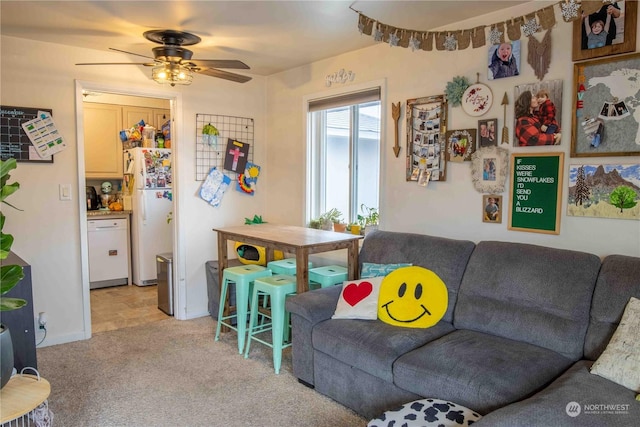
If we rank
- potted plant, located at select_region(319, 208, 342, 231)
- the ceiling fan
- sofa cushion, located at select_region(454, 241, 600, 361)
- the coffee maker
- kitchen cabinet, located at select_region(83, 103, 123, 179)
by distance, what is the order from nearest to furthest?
sofa cushion, located at select_region(454, 241, 600, 361)
the ceiling fan
potted plant, located at select_region(319, 208, 342, 231)
kitchen cabinet, located at select_region(83, 103, 123, 179)
the coffee maker

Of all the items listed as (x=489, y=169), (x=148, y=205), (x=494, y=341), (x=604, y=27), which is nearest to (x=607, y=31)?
(x=604, y=27)

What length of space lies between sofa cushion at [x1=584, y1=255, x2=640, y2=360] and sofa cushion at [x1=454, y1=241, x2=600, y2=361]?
36mm

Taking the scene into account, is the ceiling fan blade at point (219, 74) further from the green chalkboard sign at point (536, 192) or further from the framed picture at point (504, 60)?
the green chalkboard sign at point (536, 192)

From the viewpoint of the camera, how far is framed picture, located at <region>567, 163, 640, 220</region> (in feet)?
7.62

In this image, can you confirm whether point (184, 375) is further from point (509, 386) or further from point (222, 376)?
point (509, 386)

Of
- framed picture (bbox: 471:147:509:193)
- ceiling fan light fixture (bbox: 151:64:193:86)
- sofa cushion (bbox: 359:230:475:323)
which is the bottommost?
sofa cushion (bbox: 359:230:475:323)

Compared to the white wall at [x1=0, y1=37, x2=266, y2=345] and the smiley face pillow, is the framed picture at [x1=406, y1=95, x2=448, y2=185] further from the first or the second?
the white wall at [x1=0, y1=37, x2=266, y2=345]

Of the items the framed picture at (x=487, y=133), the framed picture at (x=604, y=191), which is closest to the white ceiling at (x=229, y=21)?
the framed picture at (x=487, y=133)

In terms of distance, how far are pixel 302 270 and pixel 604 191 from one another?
1.83 meters

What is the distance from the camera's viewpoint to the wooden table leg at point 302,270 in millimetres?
3059

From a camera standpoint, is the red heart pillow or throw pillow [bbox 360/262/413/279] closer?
the red heart pillow

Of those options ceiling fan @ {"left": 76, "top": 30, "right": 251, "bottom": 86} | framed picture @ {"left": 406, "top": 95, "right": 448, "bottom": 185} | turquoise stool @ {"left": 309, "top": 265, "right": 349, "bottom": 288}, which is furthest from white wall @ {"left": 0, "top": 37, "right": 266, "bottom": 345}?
framed picture @ {"left": 406, "top": 95, "right": 448, "bottom": 185}

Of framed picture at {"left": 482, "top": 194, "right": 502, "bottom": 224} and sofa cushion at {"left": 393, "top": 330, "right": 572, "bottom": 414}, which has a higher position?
framed picture at {"left": 482, "top": 194, "right": 502, "bottom": 224}

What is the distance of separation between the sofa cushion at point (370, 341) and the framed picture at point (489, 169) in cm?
90
